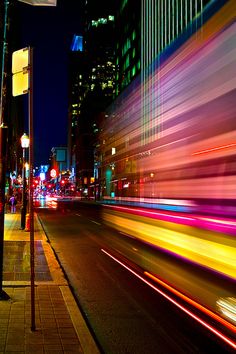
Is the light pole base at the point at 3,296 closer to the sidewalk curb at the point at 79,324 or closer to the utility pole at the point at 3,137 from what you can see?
the utility pole at the point at 3,137

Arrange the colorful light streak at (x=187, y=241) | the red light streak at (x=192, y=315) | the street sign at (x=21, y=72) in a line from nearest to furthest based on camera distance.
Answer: the colorful light streak at (x=187, y=241) < the red light streak at (x=192, y=315) < the street sign at (x=21, y=72)

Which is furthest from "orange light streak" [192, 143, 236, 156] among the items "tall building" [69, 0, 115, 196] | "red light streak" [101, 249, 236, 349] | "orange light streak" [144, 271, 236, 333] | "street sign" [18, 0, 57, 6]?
"tall building" [69, 0, 115, 196]

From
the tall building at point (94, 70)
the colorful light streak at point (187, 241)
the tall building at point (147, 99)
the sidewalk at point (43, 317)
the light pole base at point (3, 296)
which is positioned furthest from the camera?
the tall building at point (94, 70)

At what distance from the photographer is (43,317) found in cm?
691

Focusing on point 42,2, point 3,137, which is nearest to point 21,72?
point 42,2

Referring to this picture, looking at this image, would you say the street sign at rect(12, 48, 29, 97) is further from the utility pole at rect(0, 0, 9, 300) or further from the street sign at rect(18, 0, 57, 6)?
the utility pole at rect(0, 0, 9, 300)

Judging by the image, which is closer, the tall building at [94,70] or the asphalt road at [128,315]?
the asphalt road at [128,315]

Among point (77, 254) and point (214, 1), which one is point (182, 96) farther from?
point (77, 254)

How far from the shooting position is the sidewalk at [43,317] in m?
5.64

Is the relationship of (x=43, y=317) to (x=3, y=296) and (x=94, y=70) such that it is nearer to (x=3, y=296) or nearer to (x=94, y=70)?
(x=3, y=296)

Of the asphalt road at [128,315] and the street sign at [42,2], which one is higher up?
the street sign at [42,2]

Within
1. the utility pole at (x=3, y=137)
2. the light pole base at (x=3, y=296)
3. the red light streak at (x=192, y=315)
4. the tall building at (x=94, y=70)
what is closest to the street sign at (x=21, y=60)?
the utility pole at (x=3, y=137)

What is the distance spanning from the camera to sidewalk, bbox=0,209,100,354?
18.5ft

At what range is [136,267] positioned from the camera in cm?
1204
